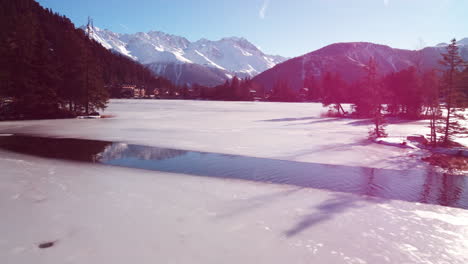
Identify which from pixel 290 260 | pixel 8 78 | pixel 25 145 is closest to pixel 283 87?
pixel 8 78

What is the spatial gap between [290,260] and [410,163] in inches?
548

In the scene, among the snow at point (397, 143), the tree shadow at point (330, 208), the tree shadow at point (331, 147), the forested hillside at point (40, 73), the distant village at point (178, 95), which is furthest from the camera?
the distant village at point (178, 95)

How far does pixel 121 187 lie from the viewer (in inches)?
377

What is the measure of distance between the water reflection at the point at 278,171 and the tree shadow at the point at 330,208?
79 cm

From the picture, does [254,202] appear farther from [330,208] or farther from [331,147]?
[331,147]

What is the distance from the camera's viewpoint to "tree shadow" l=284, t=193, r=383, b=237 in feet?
22.3

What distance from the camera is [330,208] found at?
26.9ft

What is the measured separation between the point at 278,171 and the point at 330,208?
4.83 metres

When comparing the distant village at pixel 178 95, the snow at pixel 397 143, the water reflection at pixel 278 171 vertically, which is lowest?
the water reflection at pixel 278 171

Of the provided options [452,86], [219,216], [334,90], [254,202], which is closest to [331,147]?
[452,86]

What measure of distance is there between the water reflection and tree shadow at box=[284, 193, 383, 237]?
791mm

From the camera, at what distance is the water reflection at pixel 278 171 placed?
10.4 meters

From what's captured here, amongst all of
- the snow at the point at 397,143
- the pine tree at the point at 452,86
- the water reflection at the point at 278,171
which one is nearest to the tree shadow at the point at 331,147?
the snow at the point at 397,143

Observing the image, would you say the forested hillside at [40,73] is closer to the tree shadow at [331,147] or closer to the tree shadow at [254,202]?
the tree shadow at [331,147]
